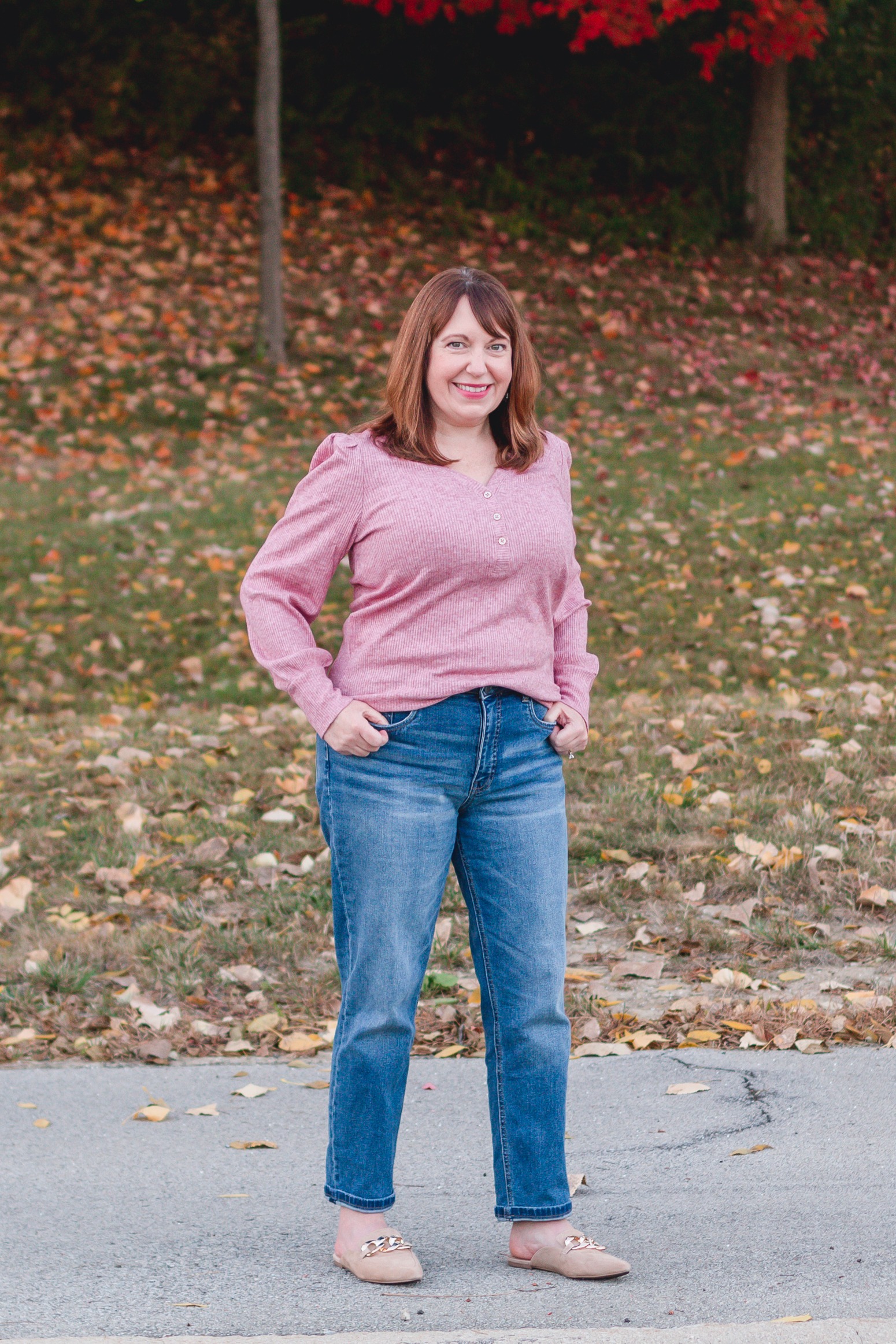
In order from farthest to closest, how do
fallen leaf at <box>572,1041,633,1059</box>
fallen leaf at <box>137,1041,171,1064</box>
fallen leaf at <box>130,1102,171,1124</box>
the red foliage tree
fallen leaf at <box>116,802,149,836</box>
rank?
1. the red foliage tree
2. fallen leaf at <box>116,802,149,836</box>
3. fallen leaf at <box>137,1041,171,1064</box>
4. fallen leaf at <box>572,1041,633,1059</box>
5. fallen leaf at <box>130,1102,171,1124</box>

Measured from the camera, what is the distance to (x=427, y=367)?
2852mm

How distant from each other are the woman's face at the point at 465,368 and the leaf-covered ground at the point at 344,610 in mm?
2033

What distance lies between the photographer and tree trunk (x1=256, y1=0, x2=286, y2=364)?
42.1 ft

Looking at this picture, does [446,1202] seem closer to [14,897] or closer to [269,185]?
[14,897]

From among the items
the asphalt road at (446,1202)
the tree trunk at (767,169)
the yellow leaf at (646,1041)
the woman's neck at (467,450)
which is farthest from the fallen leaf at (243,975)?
the tree trunk at (767,169)

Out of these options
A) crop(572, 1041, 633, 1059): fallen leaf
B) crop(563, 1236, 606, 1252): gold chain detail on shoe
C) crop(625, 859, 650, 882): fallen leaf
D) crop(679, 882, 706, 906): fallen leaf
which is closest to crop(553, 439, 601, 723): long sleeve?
crop(563, 1236, 606, 1252): gold chain detail on shoe

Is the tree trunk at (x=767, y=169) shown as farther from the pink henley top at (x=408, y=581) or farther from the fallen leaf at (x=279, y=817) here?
the pink henley top at (x=408, y=581)

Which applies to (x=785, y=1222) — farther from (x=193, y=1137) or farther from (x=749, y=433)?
(x=749, y=433)

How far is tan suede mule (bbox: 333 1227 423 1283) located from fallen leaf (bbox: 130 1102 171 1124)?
41.8 inches

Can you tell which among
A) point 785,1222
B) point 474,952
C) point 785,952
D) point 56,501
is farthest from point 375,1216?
point 56,501

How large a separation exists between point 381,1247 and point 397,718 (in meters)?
1.01

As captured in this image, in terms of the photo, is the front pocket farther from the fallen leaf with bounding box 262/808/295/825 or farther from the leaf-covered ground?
the fallen leaf with bounding box 262/808/295/825

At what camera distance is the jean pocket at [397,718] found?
2.71 metres

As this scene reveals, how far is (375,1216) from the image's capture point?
2828 millimetres
